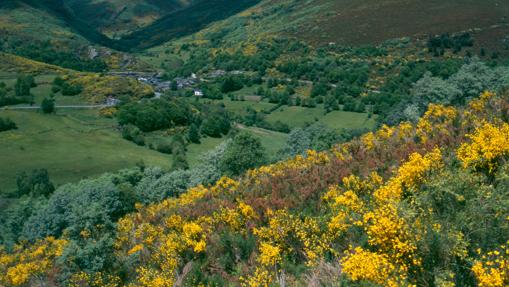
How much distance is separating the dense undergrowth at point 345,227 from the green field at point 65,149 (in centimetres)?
5452

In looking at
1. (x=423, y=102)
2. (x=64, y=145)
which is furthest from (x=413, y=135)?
(x=64, y=145)

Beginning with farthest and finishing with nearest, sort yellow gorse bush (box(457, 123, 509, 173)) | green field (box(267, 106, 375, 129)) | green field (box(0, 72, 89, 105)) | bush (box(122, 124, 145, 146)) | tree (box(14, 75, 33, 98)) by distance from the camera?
green field (box(0, 72, 89, 105))
tree (box(14, 75, 33, 98))
green field (box(267, 106, 375, 129))
bush (box(122, 124, 145, 146))
yellow gorse bush (box(457, 123, 509, 173))

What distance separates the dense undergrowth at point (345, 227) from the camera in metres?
9.25

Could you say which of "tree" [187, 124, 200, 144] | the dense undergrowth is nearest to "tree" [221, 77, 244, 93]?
"tree" [187, 124, 200, 144]

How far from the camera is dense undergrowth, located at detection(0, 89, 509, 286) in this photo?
925cm

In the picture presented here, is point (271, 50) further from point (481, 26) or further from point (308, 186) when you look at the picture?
point (308, 186)

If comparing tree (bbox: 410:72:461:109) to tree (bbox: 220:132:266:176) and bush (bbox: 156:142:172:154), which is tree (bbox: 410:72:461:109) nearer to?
tree (bbox: 220:132:266:176)

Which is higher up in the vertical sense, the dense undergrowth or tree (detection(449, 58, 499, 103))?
the dense undergrowth

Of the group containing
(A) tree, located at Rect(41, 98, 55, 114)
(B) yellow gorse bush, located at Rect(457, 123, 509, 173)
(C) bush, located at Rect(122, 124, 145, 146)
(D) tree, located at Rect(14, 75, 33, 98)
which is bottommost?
(C) bush, located at Rect(122, 124, 145, 146)

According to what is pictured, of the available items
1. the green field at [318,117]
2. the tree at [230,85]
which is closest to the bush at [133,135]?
the green field at [318,117]

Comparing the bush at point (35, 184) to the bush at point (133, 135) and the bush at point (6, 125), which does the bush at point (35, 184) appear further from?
the bush at point (6, 125)

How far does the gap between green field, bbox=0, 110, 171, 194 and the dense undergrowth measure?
54519 millimetres

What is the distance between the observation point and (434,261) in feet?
30.8

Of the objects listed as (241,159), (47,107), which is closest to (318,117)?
(47,107)
